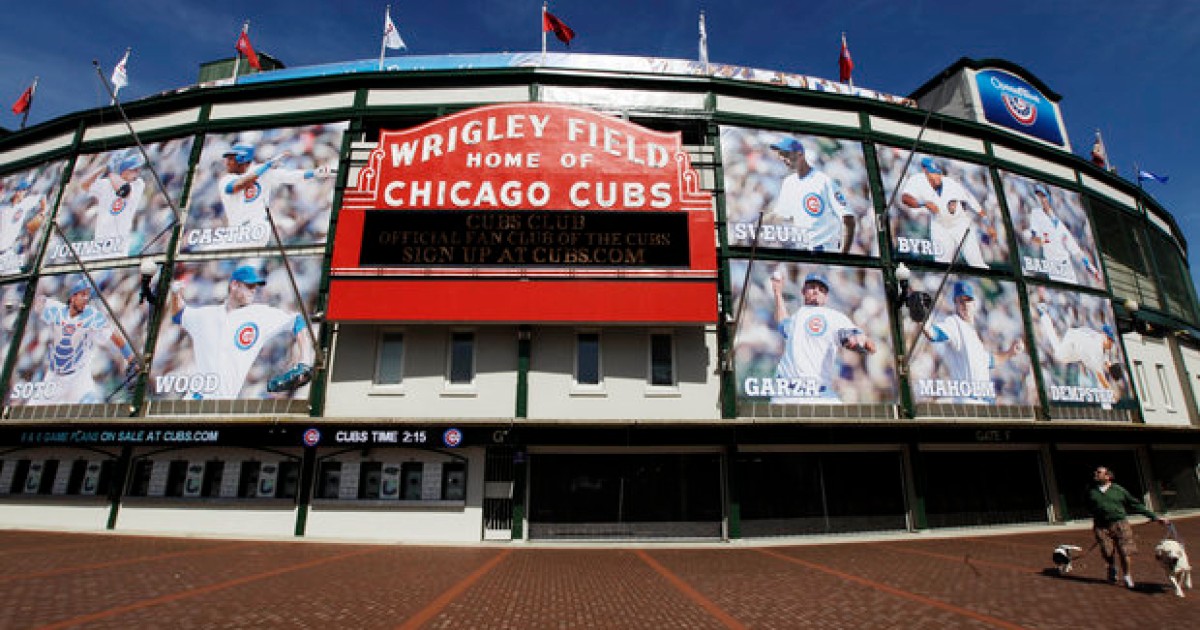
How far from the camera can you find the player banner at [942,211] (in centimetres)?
2094

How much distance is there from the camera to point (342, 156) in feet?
66.8

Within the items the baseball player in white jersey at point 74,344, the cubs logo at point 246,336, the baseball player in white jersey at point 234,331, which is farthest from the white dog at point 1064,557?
the baseball player in white jersey at point 74,344

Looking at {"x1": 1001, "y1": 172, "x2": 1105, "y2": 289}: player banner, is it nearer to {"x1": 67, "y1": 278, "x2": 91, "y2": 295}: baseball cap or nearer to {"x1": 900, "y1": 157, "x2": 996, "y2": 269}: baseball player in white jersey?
{"x1": 900, "y1": 157, "x2": 996, "y2": 269}: baseball player in white jersey

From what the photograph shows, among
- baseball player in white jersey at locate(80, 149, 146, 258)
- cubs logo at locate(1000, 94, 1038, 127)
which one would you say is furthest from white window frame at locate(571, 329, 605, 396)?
cubs logo at locate(1000, 94, 1038, 127)

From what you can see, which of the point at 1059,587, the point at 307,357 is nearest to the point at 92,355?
the point at 307,357

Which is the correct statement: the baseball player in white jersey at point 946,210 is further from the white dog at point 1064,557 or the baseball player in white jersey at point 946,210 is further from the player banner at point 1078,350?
the white dog at point 1064,557

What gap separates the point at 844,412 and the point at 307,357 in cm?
1831

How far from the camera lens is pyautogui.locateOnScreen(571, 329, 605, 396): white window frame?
58.1ft

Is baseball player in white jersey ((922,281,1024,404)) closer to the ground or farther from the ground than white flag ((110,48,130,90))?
closer to the ground

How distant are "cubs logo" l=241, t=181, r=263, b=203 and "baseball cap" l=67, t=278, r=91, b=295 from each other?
698cm

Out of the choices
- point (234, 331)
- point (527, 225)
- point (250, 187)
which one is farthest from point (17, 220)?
point (527, 225)

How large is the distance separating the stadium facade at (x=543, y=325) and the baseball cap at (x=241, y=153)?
0.36 feet

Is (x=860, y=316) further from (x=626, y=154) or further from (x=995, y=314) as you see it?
(x=626, y=154)

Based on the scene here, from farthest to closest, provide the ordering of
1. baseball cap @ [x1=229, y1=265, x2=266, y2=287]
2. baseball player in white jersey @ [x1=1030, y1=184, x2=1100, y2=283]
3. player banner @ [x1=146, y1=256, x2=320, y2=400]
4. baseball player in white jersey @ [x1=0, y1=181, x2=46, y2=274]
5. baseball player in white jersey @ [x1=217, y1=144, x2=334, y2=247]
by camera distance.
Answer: baseball player in white jersey @ [x1=1030, y1=184, x2=1100, y2=283]
baseball player in white jersey @ [x1=0, y1=181, x2=46, y2=274]
baseball player in white jersey @ [x1=217, y1=144, x2=334, y2=247]
baseball cap @ [x1=229, y1=265, x2=266, y2=287]
player banner @ [x1=146, y1=256, x2=320, y2=400]
